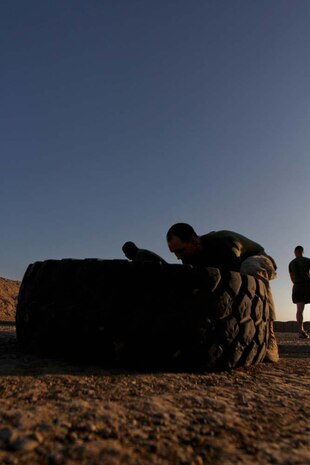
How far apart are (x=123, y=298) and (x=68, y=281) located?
28 centimetres

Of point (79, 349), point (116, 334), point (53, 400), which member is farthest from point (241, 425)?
point (79, 349)

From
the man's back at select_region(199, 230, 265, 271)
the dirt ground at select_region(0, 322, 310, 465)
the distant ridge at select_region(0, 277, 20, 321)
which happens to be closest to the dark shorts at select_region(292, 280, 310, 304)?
the man's back at select_region(199, 230, 265, 271)

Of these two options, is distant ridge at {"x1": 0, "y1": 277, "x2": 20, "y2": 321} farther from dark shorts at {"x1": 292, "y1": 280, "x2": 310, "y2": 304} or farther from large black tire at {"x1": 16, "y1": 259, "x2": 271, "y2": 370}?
large black tire at {"x1": 16, "y1": 259, "x2": 271, "y2": 370}

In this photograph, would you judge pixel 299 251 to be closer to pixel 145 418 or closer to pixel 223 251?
pixel 223 251

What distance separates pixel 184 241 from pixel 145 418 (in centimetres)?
161

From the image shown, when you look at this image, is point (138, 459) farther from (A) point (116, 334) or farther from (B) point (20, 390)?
(A) point (116, 334)

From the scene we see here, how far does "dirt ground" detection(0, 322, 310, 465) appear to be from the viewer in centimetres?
66

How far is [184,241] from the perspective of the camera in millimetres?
2398

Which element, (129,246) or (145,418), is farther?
(129,246)

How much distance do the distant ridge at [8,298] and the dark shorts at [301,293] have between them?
5.74 metres

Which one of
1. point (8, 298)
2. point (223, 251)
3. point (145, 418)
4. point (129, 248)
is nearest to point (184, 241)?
point (223, 251)

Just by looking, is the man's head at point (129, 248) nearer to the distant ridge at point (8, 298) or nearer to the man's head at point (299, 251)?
A: the man's head at point (299, 251)

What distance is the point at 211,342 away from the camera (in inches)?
Answer: 59.0

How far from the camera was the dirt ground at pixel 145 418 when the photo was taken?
0.66 m
